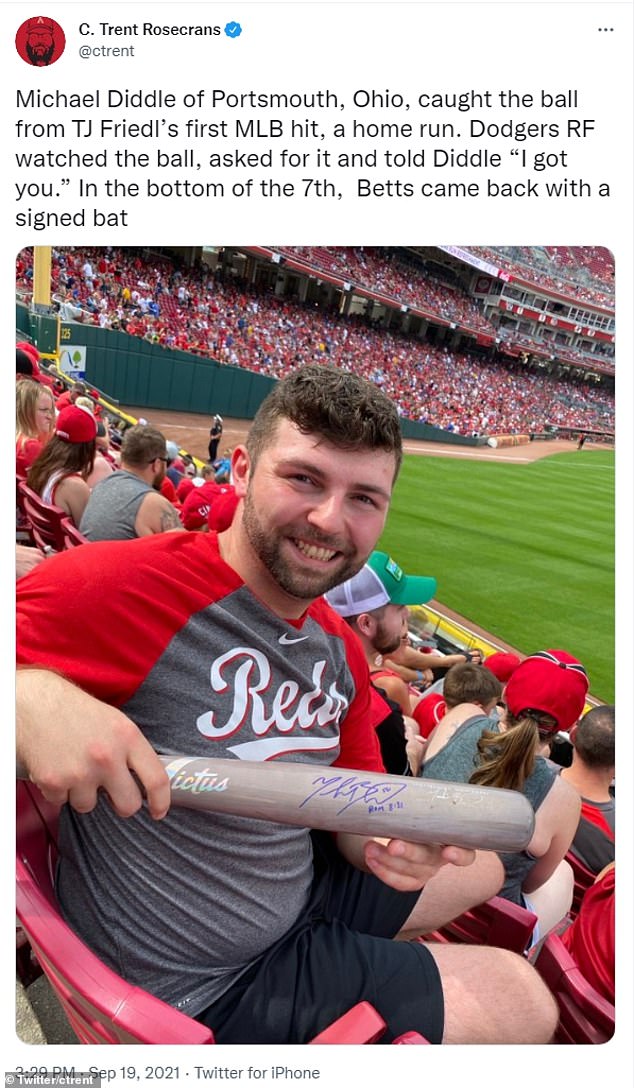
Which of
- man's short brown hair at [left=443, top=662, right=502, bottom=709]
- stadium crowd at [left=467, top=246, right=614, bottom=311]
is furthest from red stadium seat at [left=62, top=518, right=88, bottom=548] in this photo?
stadium crowd at [left=467, top=246, right=614, bottom=311]

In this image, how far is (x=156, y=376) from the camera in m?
15.3

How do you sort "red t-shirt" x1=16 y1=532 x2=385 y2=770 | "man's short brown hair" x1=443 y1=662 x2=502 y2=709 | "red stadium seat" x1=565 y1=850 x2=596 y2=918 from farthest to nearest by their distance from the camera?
"man's short brown hair" x1=443 y1=662 x2=502 y2=709 < "red stadium seat" x1=565 y1=850 x2=596 y2=918 < "red t-shirt" x1=16 y1=532 x2=385 y2=770

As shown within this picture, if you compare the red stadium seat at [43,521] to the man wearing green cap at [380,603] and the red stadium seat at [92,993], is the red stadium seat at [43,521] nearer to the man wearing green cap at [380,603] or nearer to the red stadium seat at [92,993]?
the man wearing green cap at [380,603]

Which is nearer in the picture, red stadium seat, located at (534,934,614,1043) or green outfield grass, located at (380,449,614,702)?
red stadium seat, located at (534,934,614,1043)

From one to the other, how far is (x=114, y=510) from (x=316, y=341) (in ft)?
67.3

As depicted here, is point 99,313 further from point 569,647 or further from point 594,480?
point 594,480

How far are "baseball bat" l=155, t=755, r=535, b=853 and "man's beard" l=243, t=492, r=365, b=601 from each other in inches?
12.7

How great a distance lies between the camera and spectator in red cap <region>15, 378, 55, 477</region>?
138 inches

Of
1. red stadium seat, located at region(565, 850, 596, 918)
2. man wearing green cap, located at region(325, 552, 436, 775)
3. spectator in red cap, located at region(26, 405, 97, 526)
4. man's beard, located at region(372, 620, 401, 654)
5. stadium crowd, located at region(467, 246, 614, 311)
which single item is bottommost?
red stadium seat, located at region(565, 850, 596, 918)

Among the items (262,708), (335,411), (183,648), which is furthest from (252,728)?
(335,411)

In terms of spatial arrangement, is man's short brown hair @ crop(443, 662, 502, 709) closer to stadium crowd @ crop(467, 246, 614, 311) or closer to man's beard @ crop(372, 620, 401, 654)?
man's beard @ crop(372, 620, 401, 654)

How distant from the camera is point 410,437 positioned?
20.8m

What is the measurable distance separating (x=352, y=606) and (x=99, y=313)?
14.8 m

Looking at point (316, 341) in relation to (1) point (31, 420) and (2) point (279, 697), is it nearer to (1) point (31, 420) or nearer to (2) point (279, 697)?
(1) point (31, 420)
